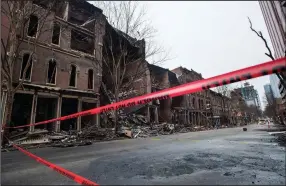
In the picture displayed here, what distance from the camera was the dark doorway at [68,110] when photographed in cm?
1706

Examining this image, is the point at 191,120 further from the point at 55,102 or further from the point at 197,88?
the point at 197,88

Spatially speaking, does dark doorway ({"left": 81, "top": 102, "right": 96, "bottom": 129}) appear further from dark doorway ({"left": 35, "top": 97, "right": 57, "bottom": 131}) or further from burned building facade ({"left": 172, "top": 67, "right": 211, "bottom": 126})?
burned building facade ({"left": 172, "top": 67, "right": 211, "bottom": 126})

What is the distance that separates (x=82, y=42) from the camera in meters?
19.6

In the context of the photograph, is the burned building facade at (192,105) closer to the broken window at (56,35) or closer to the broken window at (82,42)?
the broken window at (82,42)

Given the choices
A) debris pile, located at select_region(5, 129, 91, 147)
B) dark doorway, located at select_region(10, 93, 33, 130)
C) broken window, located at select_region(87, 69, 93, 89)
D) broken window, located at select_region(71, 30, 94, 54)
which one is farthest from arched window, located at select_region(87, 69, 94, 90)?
debris pile, located at select_region(5, 129, 91, 147)

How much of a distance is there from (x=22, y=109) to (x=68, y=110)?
13.7ft

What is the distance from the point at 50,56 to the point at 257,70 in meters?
17.2

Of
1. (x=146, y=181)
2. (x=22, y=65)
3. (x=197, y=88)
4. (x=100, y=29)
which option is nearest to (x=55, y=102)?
(x=22, y=65)

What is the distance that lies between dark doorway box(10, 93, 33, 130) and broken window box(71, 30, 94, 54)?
7.21 metres

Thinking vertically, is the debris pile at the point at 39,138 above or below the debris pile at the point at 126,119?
below

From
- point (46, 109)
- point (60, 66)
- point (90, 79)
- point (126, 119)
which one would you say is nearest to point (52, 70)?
point (60, 66)

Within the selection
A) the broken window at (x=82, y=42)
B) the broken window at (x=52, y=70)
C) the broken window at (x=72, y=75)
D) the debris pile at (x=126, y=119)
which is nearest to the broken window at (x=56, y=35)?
the broken window at (x=82, y=42)

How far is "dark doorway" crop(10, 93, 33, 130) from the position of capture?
45.5 ft

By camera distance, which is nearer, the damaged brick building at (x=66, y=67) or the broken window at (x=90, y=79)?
the damaged brick building at (x=66, y=67)
